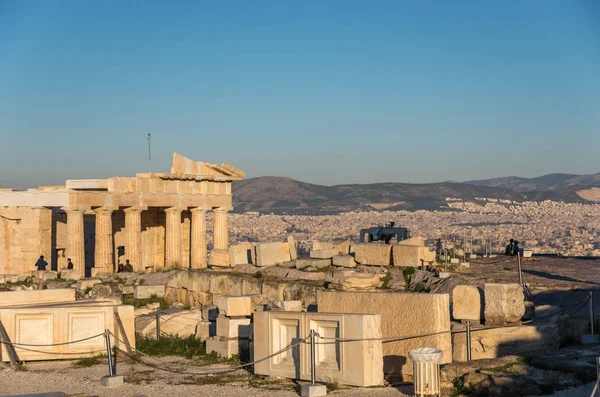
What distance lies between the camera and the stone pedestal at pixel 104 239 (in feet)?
129

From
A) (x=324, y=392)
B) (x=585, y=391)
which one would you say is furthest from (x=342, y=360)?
(x=585, y=391)

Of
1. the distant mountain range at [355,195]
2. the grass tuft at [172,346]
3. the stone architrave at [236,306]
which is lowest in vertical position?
the grass tuft at [172,346]

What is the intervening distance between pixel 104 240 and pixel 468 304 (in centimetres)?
2541

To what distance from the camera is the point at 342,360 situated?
561 inches

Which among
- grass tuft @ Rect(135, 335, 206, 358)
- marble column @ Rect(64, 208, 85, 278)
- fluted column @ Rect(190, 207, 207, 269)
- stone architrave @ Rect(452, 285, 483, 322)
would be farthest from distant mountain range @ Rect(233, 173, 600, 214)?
stone architrave @ Rect(452, 285, 483, 322)

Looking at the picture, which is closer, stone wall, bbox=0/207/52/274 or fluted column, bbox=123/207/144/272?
fluted column, bbox=123/207/144/272

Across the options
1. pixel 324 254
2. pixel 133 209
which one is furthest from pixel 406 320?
pixel 133 209

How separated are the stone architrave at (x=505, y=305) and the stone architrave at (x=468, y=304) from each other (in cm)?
18

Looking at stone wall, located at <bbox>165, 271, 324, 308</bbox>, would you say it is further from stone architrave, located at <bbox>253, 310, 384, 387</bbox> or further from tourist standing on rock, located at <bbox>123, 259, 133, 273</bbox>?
tourist standing on rock, located at <bbox>123, 259, 133, 273</bbox>

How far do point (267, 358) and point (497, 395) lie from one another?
4.15 m

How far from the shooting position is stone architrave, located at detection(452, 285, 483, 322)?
16641mm

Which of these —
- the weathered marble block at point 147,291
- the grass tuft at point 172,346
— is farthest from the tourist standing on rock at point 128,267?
the grass tuft at point 172,346

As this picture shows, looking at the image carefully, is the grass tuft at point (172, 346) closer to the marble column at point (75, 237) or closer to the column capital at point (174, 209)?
the marble column at point (75, 237)

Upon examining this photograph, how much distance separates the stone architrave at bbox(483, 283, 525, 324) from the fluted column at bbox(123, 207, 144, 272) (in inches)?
1020
